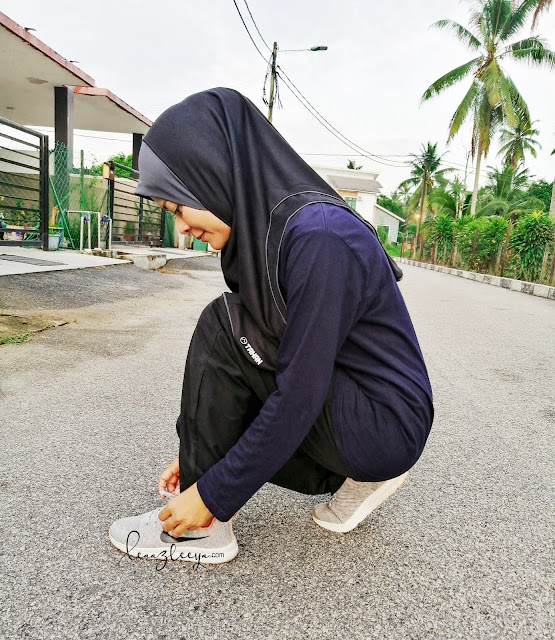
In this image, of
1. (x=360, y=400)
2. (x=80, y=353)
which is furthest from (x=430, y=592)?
(x=80, y=353)

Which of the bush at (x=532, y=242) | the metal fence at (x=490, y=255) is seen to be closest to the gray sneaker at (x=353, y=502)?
the metal fence at (x=490, y=255)

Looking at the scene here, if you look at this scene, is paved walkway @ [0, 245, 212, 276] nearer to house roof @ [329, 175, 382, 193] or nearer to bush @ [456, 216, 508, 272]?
bush @ [456, 216, 508, 272]

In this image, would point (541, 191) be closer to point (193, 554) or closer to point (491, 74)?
point (491, 74)

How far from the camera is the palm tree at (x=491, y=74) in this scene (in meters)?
19.3

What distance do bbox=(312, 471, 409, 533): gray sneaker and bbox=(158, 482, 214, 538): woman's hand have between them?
431 mm

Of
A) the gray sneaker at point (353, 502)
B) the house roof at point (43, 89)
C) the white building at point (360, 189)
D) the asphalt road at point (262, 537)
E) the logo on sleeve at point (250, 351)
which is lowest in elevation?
the asphalt road at point (262, 537)

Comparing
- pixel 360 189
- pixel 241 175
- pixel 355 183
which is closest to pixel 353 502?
pixel 241 175

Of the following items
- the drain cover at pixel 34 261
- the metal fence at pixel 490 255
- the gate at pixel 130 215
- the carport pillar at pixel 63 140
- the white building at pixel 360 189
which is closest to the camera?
the drain cover at pixel 34 261

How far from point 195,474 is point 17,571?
1.52 ft

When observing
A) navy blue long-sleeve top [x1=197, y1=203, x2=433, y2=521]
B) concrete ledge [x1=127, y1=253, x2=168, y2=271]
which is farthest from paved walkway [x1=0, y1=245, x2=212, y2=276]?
navy blue long-sleeve top [x1=197, y1=203, x2=433, y2=521]

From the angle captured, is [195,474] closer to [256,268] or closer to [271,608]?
[271,608]

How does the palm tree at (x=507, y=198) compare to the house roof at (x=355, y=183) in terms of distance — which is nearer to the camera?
the palm tree at (x=507, y=198)

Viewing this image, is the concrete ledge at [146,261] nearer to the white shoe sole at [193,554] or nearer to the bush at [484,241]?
the white shoe sole at [193,554]

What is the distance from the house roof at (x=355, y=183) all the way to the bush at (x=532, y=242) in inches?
1103
